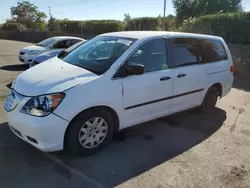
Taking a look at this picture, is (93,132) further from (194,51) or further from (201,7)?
(201,7)

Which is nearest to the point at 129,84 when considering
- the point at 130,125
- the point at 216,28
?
the point at 130,125

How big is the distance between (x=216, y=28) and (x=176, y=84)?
10257mm

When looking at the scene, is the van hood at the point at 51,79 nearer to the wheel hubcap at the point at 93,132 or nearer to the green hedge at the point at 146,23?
the wheel hubcap at the point at 93,132

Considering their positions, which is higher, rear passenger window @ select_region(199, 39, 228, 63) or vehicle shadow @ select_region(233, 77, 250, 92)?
rear passenger window @ select_region(199, 39, 228, 63)

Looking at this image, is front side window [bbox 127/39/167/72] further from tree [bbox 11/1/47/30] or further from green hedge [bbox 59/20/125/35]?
tree [bbox 11/1/47/30]

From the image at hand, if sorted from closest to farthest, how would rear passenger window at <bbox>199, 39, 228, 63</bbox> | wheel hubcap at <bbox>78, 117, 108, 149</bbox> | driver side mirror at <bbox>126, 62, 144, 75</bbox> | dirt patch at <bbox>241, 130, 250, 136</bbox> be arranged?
wheel hubcap at <bbox>78, 117, 108, 149</bbox>
driver side mirror at <bbox>126, 62, 144, 75</bbox>
dirt patch at <bbox>241, 130, 250, 136</bbox>
rear passenger window at <bbox>199, 39, 228, 63</bbox>

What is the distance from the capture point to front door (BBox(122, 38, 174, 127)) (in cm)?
373

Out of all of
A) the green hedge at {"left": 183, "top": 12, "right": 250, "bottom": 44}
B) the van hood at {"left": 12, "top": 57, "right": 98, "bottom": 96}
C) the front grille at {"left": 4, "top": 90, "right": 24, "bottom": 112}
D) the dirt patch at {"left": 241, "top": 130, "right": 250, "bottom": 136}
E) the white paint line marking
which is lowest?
the dirt patch at {"left": 241, "top": 130, "right": 250, "bottom": 136}

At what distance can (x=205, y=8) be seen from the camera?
110 ft

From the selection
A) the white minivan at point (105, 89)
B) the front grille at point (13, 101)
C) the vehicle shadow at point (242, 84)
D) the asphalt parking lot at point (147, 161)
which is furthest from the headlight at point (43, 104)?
the vehicle shadow at point (242, 84)

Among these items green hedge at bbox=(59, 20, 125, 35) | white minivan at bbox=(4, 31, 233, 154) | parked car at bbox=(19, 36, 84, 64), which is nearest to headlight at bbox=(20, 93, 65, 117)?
white minivan at bbox=(4, 31, 233, 154)

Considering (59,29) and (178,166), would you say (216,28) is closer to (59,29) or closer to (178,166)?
(178,166)

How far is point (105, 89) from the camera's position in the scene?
342 centimetres

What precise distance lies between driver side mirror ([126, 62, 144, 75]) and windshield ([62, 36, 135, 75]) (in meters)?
0.25
